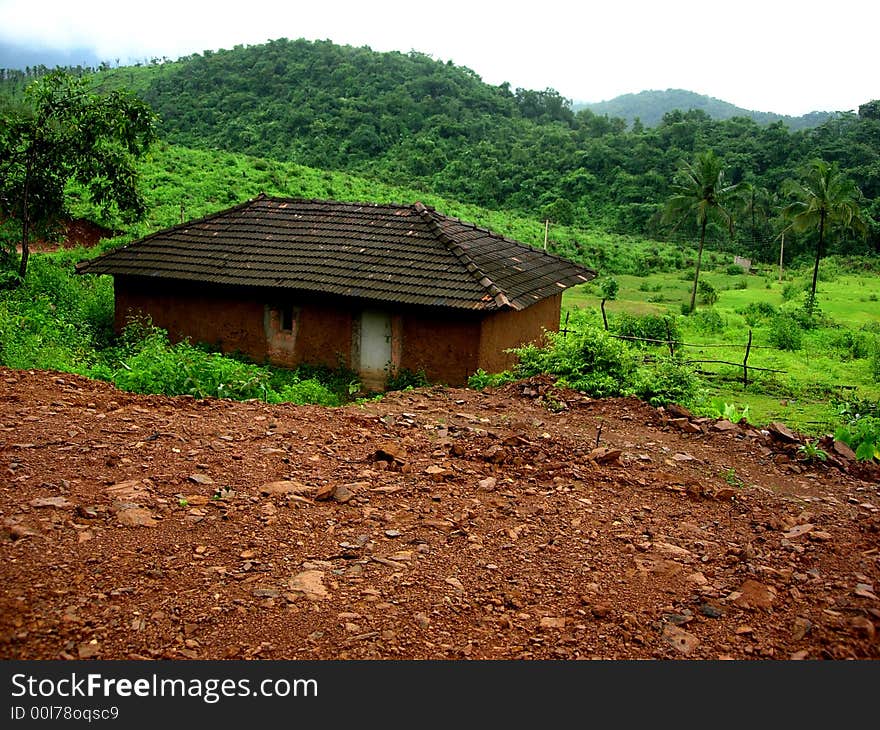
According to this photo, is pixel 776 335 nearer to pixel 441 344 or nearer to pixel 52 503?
pixel 441 344

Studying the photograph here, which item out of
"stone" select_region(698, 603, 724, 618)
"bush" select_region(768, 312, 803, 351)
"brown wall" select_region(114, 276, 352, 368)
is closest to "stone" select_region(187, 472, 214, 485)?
"stone" select_region(698, 603, 724, 618)

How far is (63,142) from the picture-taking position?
59.0 ft

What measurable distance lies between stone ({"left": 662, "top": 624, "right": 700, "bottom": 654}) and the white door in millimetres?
10298

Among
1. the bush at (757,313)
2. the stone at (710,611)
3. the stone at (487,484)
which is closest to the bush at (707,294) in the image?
the bush at (757,313)

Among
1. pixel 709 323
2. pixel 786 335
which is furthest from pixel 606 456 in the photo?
pixel 709 323

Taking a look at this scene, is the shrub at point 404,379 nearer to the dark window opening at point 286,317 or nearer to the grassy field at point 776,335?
the dark window opening at point 286,317

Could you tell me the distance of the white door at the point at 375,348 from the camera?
1491 cm

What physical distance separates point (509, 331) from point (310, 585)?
10.5 m

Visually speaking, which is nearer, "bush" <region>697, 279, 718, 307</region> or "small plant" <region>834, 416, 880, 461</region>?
"small plant" <region>834, 416, 880, 461</region>

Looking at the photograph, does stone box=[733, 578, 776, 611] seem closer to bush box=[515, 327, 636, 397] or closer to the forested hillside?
bush box=[515, 327, 636, 397]

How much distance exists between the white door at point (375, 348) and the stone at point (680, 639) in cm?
1030

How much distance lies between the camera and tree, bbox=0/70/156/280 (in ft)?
58.1

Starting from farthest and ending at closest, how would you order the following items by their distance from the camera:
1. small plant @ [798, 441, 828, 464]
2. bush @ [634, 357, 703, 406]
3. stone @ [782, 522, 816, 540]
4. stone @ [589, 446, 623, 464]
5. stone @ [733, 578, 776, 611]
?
bush @ [634, 357, 703, 406]
small plant @ [798, 441, 828, 464]
stone @ [589, 446, 623, 464]
stone @ [782, 522, 816, 540]
stone @ [733, 578, 776, 611]

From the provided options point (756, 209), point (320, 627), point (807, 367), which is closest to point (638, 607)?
point (320, 627)
